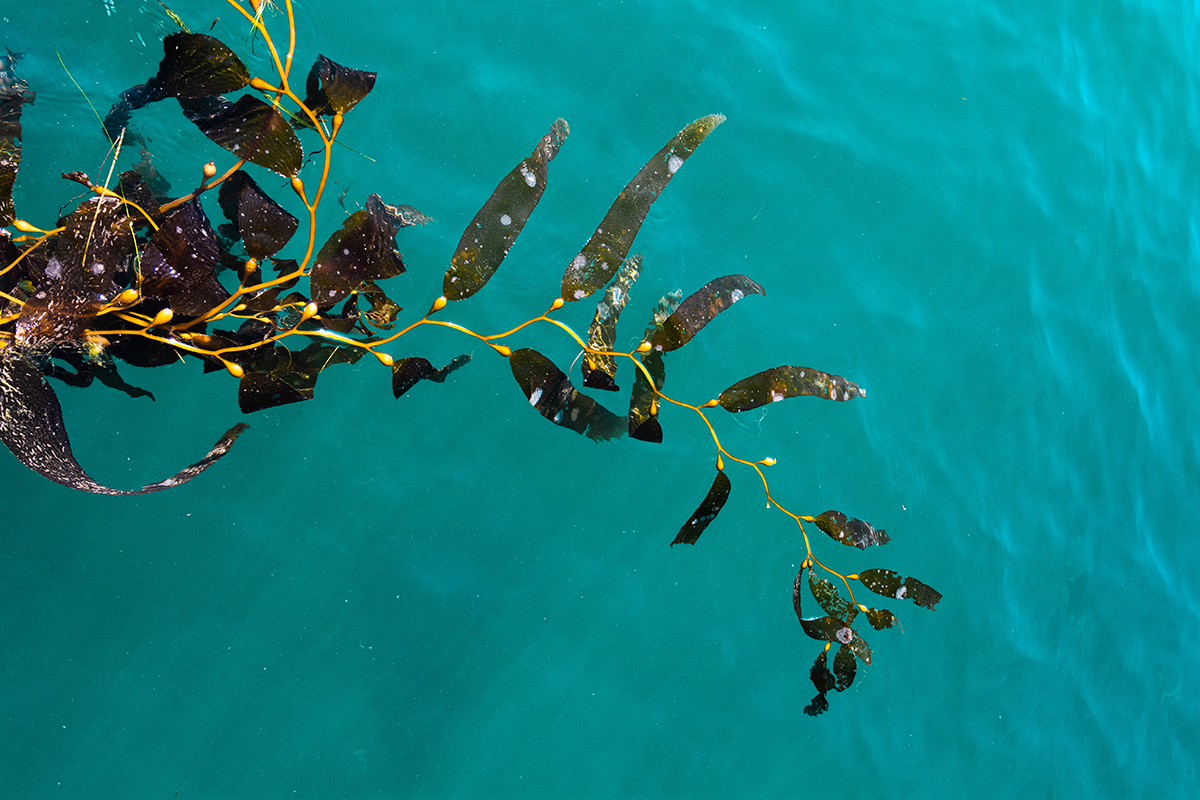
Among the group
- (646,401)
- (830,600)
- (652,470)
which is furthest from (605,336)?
(652,470)

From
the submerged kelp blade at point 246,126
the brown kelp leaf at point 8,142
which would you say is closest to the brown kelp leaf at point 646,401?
the submerged kelp blade at point 246,126

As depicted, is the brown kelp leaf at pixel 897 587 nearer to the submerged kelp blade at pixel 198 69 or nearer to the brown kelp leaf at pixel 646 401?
the brown kelp leaf at pixel 646 401

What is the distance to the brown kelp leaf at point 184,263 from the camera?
0.67m

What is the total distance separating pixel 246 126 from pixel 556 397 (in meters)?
0.39

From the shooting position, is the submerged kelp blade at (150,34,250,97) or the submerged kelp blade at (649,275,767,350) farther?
the submerged kelp blade at (649,275,767,350)

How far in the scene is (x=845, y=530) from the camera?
0.91m

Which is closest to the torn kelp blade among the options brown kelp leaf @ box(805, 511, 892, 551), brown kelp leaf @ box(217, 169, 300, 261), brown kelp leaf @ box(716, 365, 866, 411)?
brown kelp leaf @ box(217, 169, 300, 261)

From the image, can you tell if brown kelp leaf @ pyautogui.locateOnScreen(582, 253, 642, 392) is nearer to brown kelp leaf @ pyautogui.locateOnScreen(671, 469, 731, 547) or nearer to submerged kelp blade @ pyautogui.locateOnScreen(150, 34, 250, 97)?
brown kelp leaf @ pyautogui.locateOnScreen(671, 469, 731, 547)

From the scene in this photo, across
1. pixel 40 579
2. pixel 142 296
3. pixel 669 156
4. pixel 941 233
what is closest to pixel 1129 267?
pixel 941 233

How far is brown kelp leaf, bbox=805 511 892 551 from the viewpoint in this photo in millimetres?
907

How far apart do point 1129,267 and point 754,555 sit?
138 cm

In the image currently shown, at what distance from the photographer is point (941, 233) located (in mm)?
1603

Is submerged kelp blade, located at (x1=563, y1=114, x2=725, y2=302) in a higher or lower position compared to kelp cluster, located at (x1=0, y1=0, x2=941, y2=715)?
higher

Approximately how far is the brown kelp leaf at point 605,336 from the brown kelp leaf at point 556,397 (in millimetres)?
29
